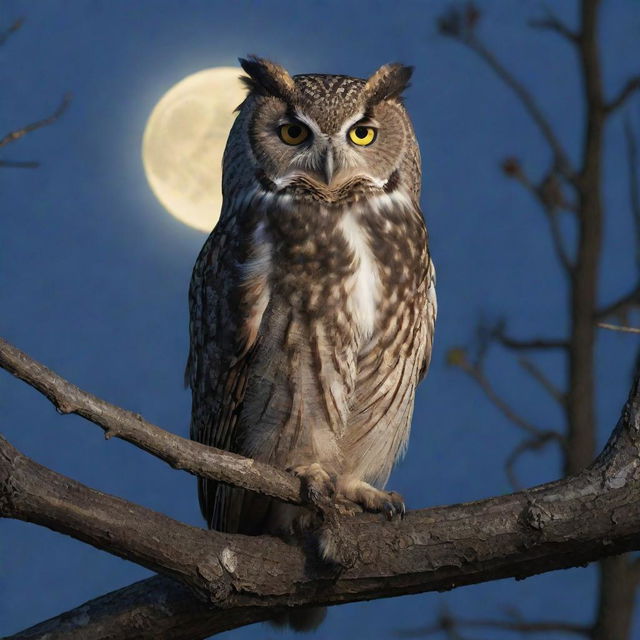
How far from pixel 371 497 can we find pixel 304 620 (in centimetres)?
32

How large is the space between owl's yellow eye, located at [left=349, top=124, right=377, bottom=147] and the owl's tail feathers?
35.8 inches

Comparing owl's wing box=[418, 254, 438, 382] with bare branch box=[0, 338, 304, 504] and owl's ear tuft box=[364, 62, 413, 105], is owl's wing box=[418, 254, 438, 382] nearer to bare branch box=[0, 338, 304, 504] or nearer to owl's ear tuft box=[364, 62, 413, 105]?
owl's ear tuft box=[364, 62, 413, 105]

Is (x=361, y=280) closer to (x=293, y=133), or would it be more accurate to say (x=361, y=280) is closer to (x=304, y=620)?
(x=293, y=133)

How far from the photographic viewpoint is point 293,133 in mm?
2121

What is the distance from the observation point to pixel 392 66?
7.29 feet

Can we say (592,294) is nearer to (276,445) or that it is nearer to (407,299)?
(407,299)

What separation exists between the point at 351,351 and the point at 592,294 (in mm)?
1510

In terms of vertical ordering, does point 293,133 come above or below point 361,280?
above

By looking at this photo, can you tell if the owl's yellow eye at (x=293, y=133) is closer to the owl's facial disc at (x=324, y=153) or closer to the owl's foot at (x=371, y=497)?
the owl's facial disc at (x=324, y=153)

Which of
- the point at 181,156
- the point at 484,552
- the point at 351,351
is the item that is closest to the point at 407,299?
the point at 351,351

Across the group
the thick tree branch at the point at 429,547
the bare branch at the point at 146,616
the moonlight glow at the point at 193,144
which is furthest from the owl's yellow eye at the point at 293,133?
the moonlight glow at the point at 193,144

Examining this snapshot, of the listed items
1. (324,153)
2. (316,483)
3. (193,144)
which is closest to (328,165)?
(324,153)

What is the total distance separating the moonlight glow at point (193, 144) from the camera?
3586mm

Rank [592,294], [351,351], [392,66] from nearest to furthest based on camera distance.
Result: [351,351] → [392,66] → [592,294]
